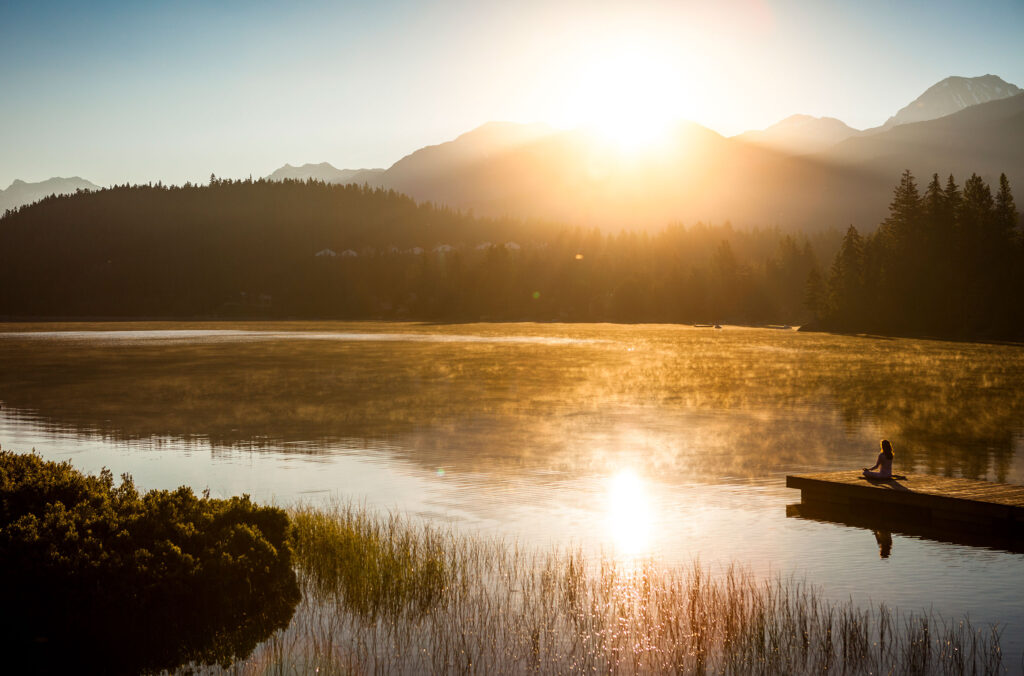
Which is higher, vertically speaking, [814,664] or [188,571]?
[188,571]

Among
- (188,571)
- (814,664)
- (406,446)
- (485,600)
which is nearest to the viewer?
(814,664)

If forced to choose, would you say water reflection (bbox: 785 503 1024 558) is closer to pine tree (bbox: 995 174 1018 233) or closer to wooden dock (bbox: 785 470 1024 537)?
wooden dock (bbox: 785 470 1024 537)

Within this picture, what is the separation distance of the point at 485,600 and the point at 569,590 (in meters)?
1.65

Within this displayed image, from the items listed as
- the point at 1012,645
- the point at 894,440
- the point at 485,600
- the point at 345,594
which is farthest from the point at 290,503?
the point at 894,440

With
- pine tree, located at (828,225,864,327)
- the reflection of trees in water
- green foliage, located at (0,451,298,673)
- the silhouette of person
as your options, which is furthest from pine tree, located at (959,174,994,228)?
green foliage, located at (0,451,298,673)

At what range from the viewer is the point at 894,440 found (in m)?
36.9

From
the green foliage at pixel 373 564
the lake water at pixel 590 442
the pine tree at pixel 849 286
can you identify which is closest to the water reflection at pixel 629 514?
the lake water at pixel 590 442

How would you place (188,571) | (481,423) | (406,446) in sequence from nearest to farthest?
1. (188,571)
2. (406,446)
3. (481,423)

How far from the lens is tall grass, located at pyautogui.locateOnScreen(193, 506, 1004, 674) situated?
1336cm

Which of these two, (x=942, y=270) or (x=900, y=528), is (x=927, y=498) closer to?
(x=900, y=528)

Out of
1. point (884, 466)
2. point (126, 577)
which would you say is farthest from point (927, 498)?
point (126, 577)

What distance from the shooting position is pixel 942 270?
419 feet

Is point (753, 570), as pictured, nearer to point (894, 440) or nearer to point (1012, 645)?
point (1012, 645)

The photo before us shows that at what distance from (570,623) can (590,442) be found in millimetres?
21751
